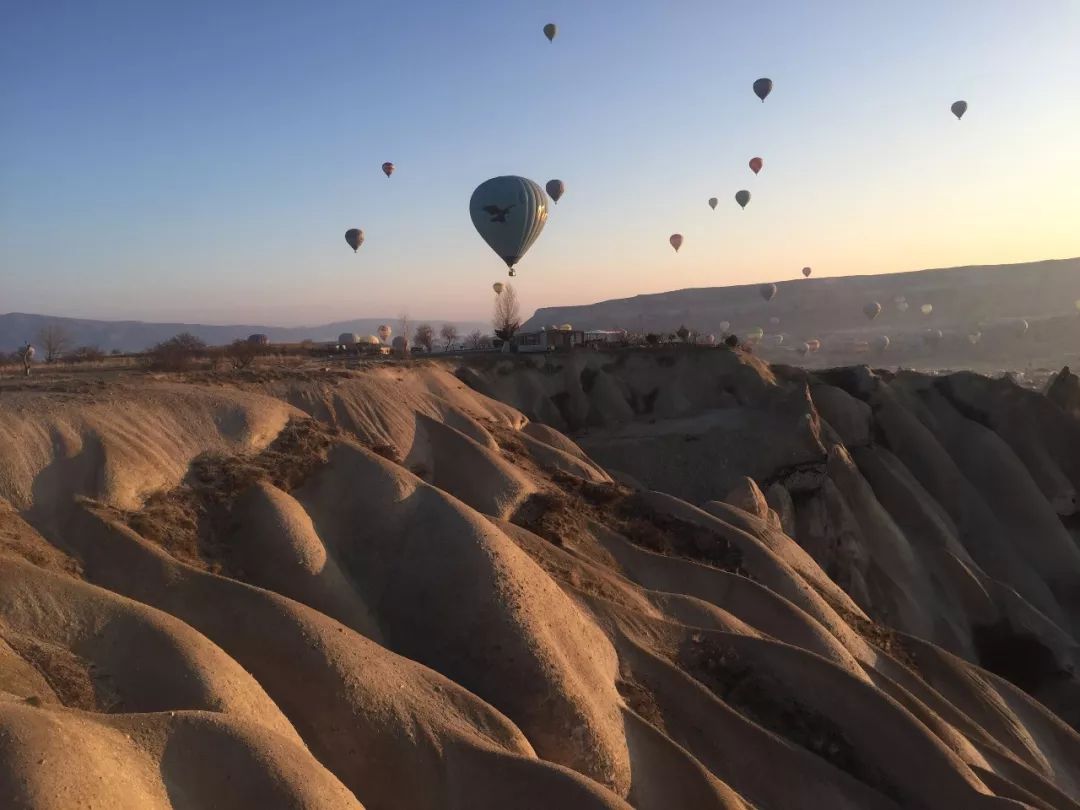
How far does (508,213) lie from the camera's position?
4356 cm

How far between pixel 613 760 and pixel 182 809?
7.04 meters

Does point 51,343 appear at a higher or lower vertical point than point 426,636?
higher

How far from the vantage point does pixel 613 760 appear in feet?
44.4

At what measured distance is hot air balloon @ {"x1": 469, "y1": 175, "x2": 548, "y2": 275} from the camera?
143 feet

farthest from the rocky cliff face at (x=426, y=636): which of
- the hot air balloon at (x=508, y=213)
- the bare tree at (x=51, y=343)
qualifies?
the bare tree at (x=51, y=343)

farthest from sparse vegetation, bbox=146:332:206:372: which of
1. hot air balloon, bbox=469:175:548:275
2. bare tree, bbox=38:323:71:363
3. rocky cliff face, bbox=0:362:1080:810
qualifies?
hot air balloon, bbox=469:175:548:275

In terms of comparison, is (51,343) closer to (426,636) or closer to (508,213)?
(508,213)

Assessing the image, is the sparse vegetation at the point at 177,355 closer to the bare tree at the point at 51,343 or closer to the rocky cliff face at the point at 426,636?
the rocky cliff face at the point at 426,636

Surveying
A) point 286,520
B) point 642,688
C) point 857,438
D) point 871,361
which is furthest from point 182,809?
point 871,361

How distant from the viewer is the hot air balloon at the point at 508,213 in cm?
4359

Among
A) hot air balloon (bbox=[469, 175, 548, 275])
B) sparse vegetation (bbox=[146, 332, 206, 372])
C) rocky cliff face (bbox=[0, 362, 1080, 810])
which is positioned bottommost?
rocky cliff face (bbox=[0, 362, 1080, 810])

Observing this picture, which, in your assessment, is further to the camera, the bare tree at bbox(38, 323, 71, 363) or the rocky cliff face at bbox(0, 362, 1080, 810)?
the bare tree at bbox(38, 323, 71, 363)

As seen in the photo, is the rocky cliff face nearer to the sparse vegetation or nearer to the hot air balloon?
the sparse vegetation

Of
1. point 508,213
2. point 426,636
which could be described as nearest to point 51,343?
point 508,213
